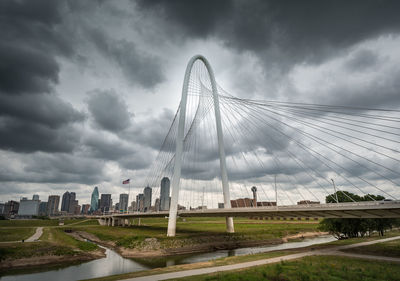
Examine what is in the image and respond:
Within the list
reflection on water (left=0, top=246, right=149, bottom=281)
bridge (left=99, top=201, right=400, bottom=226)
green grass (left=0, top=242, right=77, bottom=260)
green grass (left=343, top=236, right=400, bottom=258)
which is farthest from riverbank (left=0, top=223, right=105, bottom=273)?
green grass (left=343, top=236, right=400, bottom=258)

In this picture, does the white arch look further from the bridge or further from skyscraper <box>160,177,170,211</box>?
skyscraper <box>160,177,170,211</box>

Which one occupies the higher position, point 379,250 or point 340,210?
point 340,210

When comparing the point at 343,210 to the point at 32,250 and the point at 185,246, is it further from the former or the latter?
the point at 32,250

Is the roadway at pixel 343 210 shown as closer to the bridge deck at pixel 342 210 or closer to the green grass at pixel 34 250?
the bridge deck at pixel 342 210

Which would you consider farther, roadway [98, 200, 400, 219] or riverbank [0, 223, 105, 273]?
riverbank [0, 223, 105, 273]

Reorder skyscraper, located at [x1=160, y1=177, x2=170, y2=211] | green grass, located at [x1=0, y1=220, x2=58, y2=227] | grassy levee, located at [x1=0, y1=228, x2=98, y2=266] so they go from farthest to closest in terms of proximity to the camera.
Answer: skyscraper, located at [x1=160, y1=177, x2=170, y2=211], green grass, located at [x1=0, y1=220, x2=58, y2=227], grassy levee, located at [x1=0, y1=228, x2=98, y2=266]

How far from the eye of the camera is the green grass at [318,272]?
600 inches

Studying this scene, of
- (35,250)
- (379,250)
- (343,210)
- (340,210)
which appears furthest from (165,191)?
(343,210)

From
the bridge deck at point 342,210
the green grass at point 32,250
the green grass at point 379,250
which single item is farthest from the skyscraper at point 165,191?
the green grass at point 379,250

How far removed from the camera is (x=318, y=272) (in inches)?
648

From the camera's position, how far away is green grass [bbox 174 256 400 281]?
15230 millimetres

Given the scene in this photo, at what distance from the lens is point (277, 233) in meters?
53.9

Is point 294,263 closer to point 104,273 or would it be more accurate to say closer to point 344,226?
point 104,273

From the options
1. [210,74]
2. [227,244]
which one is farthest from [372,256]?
[210,74]
